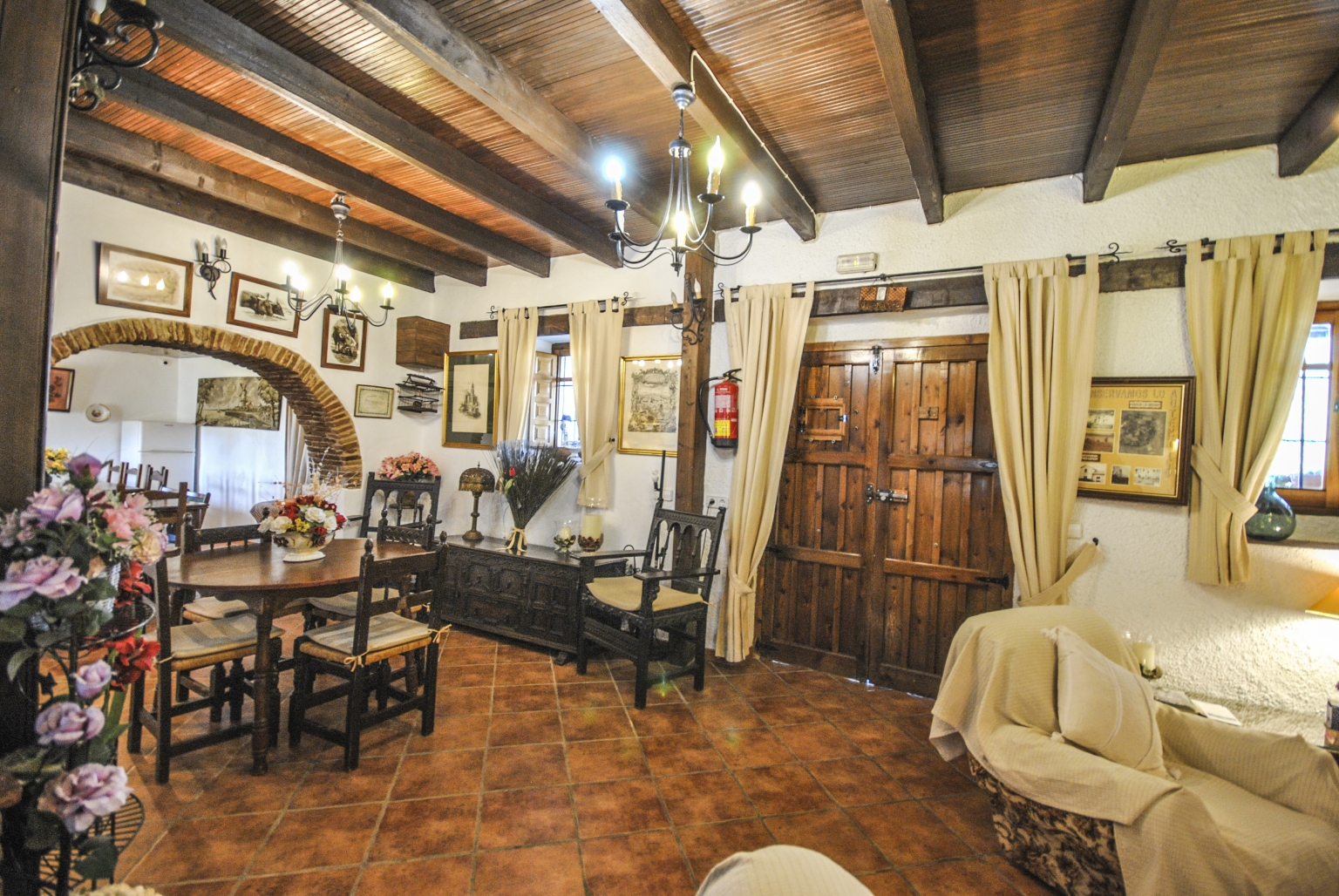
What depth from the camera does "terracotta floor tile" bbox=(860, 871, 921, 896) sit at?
6.23 feet

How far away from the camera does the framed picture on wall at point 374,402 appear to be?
492cm

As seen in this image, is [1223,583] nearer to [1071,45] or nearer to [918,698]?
[918,698]

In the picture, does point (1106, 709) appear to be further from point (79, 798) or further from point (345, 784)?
point (345, 784)

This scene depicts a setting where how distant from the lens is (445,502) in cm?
532

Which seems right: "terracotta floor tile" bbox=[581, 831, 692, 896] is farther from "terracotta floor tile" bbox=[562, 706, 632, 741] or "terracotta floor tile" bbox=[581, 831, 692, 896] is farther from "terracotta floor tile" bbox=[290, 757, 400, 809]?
"terracotta floor tile" bbox=[290, 757, 400, 809]

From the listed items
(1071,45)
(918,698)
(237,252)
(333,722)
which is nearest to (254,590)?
(333,722)

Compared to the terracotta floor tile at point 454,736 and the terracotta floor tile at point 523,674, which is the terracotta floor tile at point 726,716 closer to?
the terracotta floor tile at point 523,674

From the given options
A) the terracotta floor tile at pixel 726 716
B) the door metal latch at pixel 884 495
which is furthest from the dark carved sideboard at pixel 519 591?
the door metal latch at pixel 884 495

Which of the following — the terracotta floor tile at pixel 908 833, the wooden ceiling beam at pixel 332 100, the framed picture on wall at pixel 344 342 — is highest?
the wooden ceiling beam at pixel 332 100

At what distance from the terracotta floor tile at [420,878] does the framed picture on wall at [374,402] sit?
12.5 ft

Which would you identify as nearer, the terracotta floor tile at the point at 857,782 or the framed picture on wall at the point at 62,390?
the terracotta floor tile at the point at 857,782

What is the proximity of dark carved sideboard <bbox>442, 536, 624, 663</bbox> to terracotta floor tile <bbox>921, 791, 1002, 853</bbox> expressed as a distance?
2162 millimetres

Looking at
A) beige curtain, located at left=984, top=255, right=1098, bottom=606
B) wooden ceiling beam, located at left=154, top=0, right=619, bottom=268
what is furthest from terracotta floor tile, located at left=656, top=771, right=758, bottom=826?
wooden ceiling beam, located at left=154, top=0, right=619, bottom=268

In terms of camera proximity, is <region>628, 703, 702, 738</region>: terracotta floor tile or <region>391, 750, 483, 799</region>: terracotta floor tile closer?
<region>391, 750, 483, 799</region>: terracotta floor tile
